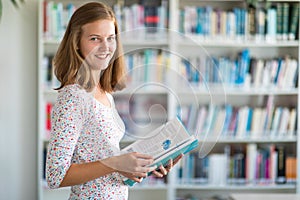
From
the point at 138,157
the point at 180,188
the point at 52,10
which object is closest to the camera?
the point at 138,157

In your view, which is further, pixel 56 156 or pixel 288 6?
pixel 288 6

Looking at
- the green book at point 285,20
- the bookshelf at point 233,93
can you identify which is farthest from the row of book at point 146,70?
the green book at point 285,20

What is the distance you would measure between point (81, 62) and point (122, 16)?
8.21ft

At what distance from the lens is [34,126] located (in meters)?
3.97

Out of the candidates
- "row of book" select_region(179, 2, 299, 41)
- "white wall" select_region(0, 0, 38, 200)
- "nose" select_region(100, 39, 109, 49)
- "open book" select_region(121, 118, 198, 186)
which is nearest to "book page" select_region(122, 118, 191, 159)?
"open book" select_region(121, 118, 198, 186)

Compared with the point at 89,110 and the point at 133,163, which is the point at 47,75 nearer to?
the point at 89,110

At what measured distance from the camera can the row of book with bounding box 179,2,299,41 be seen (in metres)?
3.85

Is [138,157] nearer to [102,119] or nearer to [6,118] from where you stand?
[102,119]

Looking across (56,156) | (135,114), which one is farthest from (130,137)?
(56,156)

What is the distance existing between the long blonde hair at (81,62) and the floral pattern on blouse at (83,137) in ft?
0.11

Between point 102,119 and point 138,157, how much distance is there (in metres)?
0.16

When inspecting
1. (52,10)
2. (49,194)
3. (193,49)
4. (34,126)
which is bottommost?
(49,194)

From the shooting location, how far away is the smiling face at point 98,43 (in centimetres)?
125

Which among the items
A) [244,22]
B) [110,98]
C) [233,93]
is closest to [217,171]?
[233,93]
